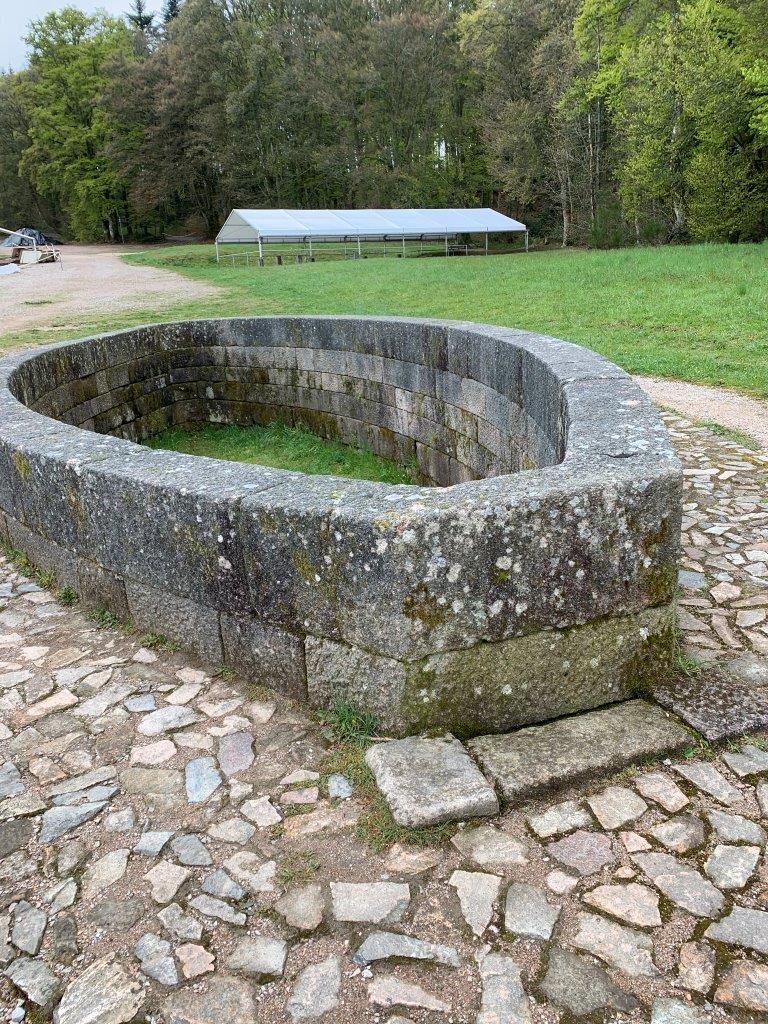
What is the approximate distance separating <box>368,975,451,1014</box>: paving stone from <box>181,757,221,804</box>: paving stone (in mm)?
973

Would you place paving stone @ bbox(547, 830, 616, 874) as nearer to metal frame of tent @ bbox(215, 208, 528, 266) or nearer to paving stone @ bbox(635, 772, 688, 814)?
paving stone @ bbox(635, 772, 688, 814)

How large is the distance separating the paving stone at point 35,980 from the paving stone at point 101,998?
0.04m

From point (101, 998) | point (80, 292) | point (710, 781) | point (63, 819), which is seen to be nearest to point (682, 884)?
point (710, 781)

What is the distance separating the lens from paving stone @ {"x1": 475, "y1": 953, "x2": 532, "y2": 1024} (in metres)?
1.89

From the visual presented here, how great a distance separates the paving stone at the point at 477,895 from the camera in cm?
215

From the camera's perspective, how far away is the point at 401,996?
1.95 meters

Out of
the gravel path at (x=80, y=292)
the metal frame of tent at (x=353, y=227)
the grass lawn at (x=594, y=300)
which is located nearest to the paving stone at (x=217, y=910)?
the grass lawn at (x=594, y=300)

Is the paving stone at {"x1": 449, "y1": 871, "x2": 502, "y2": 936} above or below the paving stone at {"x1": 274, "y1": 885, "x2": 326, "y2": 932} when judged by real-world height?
above

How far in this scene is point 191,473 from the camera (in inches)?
139

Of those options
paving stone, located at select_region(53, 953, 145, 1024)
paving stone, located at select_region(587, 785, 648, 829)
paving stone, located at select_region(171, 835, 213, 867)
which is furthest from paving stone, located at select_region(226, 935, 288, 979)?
paving stone, located at select_region(587, 785, 648, 829)

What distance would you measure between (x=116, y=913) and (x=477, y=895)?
1.02 metres

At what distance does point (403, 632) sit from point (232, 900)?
101 cm

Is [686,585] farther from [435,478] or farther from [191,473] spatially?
[435,478]

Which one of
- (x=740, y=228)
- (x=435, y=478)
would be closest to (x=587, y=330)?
(x=435, y=478)
